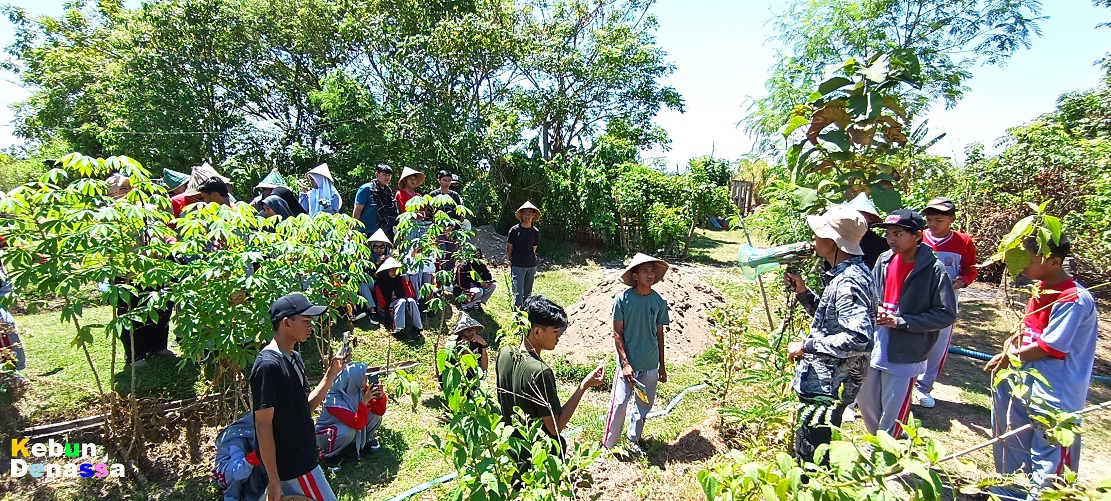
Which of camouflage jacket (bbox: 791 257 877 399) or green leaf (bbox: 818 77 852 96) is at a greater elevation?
green leaf (bbox: 818 77 852 96)

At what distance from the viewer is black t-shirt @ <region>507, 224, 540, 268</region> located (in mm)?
6535

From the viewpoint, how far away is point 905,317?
328cm

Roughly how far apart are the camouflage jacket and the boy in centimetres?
103

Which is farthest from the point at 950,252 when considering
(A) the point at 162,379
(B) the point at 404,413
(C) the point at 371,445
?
(A) the point at 162,379

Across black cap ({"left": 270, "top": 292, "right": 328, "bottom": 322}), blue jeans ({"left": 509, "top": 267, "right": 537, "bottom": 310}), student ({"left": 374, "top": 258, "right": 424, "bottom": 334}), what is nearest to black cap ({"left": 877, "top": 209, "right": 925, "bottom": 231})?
black cap ({"left": 270, "top": 292, "right": 328, "bottom": 322})

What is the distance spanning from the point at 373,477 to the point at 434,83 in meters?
11.9

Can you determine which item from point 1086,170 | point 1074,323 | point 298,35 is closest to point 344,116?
point 298,35

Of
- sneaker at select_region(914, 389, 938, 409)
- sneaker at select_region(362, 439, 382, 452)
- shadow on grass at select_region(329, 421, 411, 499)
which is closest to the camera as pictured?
shadow on grass at select_region(329, 421, 411, 499)

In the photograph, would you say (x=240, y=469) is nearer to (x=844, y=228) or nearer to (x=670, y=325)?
(x=844, y=228)

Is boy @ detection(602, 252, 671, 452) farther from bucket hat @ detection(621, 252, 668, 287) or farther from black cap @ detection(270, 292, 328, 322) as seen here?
black cap @ detection(270, 292, 328, 322)

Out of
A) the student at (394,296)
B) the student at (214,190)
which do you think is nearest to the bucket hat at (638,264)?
the student at (394,296)

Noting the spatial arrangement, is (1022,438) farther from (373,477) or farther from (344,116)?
(344,116)

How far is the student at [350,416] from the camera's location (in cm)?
376

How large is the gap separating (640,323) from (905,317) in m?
1.68
